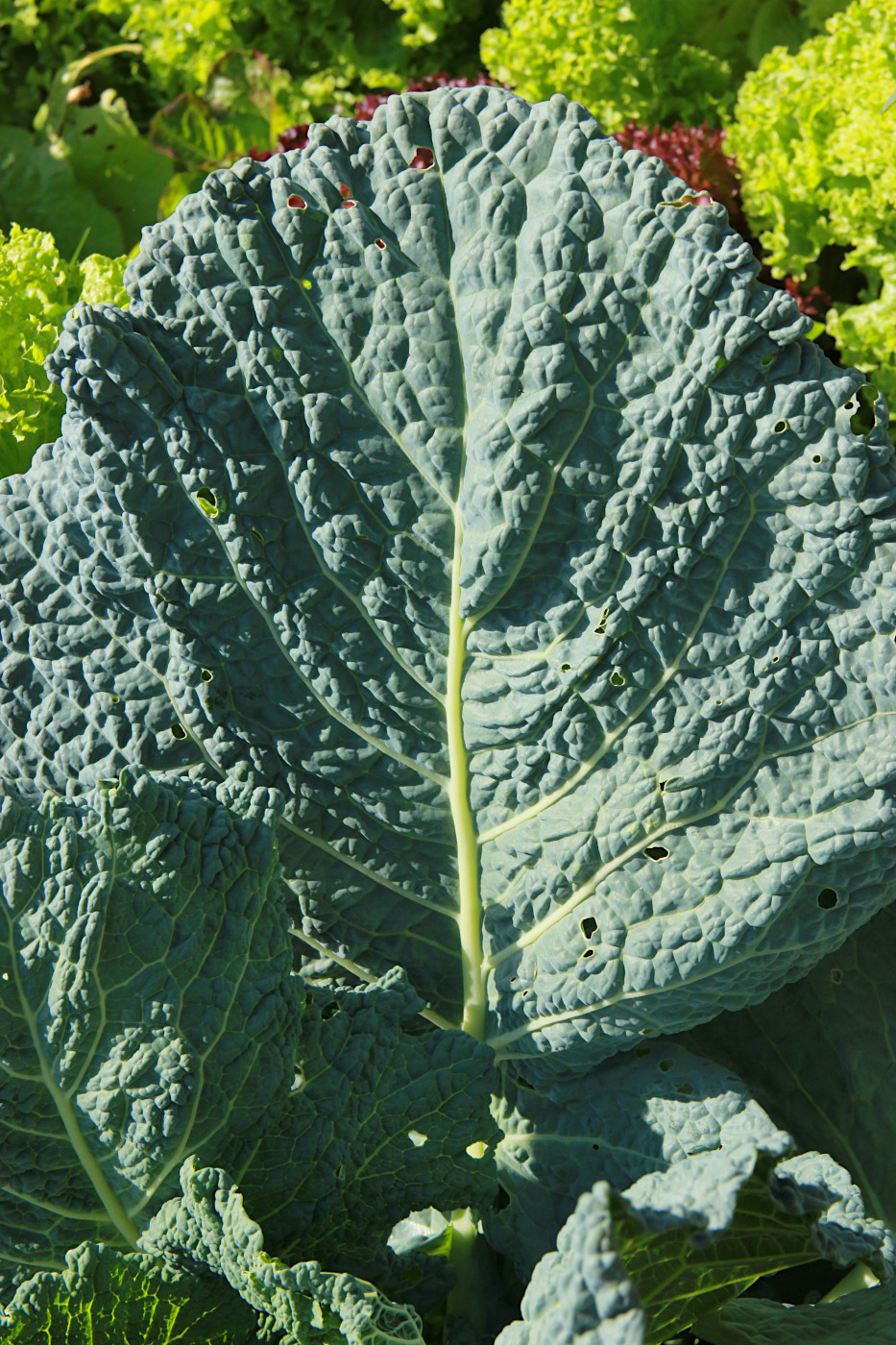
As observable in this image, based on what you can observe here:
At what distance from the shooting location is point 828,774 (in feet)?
3.42

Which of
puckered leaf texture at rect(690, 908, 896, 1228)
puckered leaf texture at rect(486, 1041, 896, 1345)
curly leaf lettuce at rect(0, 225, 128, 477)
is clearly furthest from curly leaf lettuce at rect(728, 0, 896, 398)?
puckered leaf texture at rect(486, 1041, 896, 1345)

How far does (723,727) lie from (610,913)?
214 millimetres

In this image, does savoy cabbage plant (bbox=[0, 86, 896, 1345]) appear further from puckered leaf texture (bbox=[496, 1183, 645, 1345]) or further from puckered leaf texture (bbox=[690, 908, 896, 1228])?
puckered leaf texture (bbox=[690, 908, 896, 1228])

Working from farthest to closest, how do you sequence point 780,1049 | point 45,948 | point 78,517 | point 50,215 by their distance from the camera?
point 50,215
point 780,1049
point 78,517
point 45,948

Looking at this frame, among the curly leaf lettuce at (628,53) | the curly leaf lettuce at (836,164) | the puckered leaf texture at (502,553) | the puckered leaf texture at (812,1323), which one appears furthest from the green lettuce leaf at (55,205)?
the puckered leaf texture at (812,1323)

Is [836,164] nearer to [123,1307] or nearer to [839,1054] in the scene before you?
[839,1054]

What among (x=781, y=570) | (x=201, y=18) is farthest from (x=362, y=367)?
(x=201, y=18)

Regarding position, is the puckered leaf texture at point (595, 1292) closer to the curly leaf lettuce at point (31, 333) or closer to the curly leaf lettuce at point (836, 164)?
the curly leaf lettuce at point (31, 333)

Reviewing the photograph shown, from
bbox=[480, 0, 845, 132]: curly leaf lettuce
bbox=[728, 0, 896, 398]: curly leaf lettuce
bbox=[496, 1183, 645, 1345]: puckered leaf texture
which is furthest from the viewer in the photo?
bbox=[480, 0, 845, 132]: curly leaf lettuce

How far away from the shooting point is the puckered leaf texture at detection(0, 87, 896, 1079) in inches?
39.2

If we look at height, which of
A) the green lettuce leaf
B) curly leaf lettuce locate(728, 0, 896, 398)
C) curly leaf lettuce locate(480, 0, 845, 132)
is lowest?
curly leaf lettuce locate(728, 0, 896, 398)

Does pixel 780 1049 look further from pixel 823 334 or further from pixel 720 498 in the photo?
pixel 823 334

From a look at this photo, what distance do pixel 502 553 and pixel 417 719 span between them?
19cm

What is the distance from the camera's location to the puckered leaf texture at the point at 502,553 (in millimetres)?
996
